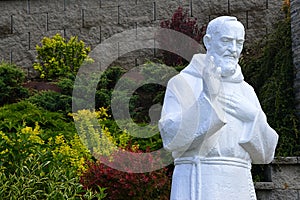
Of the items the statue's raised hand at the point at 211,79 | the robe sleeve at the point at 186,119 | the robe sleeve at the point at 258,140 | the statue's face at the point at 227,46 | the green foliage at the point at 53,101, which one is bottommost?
the green foliage at the point at 53,101

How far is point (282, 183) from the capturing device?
6.78 meters

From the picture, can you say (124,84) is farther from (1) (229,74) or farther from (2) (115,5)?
(1) (229,74)

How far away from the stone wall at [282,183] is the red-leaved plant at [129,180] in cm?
106

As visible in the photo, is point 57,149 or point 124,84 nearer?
point 57,149

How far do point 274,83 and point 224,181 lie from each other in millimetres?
4559

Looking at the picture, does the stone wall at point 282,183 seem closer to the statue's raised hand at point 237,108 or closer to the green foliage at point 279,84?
the green foliage at point 279,84

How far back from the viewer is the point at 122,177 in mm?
6422

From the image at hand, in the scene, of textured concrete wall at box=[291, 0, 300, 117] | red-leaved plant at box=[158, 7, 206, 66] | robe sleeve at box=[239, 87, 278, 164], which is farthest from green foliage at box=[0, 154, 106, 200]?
red-leaved plant at box=[158, 7, 206, 66]

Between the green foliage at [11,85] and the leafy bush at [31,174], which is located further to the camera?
the green foliage at [11,85]

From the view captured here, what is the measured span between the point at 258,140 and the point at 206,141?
1.11ft

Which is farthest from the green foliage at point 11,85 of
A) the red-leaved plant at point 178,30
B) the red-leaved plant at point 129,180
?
the red-leaved plant at point 129,180

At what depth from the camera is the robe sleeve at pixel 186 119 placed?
3.51m

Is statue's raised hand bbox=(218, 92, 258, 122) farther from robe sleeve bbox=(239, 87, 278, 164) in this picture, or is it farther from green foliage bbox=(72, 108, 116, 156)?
green foliage bbox=(72, 108, 116, 156)

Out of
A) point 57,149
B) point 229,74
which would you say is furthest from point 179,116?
point 57,149
